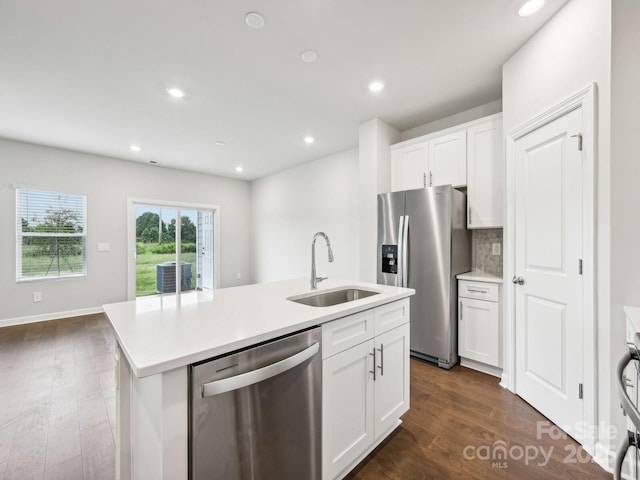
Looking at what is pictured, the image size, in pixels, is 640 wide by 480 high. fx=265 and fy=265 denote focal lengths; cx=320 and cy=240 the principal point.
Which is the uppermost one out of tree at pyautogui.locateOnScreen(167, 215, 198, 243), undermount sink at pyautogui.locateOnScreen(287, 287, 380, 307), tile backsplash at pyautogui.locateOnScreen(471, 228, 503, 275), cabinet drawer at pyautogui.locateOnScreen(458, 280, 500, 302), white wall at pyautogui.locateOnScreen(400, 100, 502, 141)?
white wall at pyautogui.locateOnScreen(400, 100, 502, 141)

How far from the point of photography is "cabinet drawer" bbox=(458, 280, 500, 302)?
2.46 meters

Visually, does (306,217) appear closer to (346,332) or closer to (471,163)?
(471,163)

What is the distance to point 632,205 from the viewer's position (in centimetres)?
141

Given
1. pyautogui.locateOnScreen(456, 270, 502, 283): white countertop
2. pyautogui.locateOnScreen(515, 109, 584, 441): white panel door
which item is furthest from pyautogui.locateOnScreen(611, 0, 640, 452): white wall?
pyautogui.locateOnScreen(456, 270, 502, 283): white countertop

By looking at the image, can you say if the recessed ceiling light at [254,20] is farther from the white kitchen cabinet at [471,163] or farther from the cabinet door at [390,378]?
the cabinet door at [390,378]

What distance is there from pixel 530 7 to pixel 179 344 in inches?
109

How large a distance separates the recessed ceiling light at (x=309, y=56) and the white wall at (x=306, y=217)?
2203 millimetres

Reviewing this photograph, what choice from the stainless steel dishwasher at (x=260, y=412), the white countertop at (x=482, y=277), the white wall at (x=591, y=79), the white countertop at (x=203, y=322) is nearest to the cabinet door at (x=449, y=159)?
the white wall at (x=591, y=79)

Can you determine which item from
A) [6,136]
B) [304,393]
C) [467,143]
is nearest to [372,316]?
[304,393]

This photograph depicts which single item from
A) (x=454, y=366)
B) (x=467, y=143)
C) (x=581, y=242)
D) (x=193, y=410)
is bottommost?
(x=454, y=366)

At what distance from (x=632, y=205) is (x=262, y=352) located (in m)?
2.03

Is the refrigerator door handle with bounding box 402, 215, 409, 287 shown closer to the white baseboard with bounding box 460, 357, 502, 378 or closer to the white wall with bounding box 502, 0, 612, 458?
the white baseboard with bounding box 460, 357, 502, 378

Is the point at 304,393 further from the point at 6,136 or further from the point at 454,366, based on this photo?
the point at 6,136

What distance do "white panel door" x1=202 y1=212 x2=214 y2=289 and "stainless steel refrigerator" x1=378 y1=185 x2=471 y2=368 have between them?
4.53m
